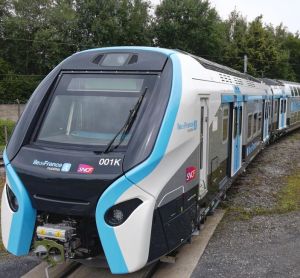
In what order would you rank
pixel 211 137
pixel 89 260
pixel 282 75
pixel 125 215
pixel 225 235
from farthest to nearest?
pixel 282 75 → pixel 225 235 → pixel 211 137 → pixel 89 260 → pixel 125 215

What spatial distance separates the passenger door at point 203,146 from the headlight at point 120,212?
175cm

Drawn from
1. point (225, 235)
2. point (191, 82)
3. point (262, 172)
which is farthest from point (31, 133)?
point (262, 172)

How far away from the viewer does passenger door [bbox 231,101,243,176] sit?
898cm

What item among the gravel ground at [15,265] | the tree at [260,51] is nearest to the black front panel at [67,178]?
the gravel ground at [15,265]

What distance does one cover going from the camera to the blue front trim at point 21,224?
4.97 metres

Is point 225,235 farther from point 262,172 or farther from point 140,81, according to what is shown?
point 262,172

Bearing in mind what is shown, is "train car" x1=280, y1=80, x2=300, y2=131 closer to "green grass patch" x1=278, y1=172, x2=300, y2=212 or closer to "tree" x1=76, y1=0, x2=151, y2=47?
"green grass patch" x1=278, y1=172, x2=300, y2=212

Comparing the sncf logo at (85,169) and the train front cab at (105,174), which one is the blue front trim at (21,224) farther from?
the sncf logo at (85,169)

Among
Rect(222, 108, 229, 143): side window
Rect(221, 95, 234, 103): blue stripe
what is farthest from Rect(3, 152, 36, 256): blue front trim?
Rect(222, 108, 229, 143): side window

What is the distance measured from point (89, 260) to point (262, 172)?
8764mm

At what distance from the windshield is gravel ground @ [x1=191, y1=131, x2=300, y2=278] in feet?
7.18

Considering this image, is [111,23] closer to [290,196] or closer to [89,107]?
[290,196]

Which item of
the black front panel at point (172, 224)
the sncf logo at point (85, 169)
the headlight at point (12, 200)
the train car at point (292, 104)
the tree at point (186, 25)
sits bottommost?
the train car at point (292, 104)

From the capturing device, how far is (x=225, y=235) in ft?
24.0
